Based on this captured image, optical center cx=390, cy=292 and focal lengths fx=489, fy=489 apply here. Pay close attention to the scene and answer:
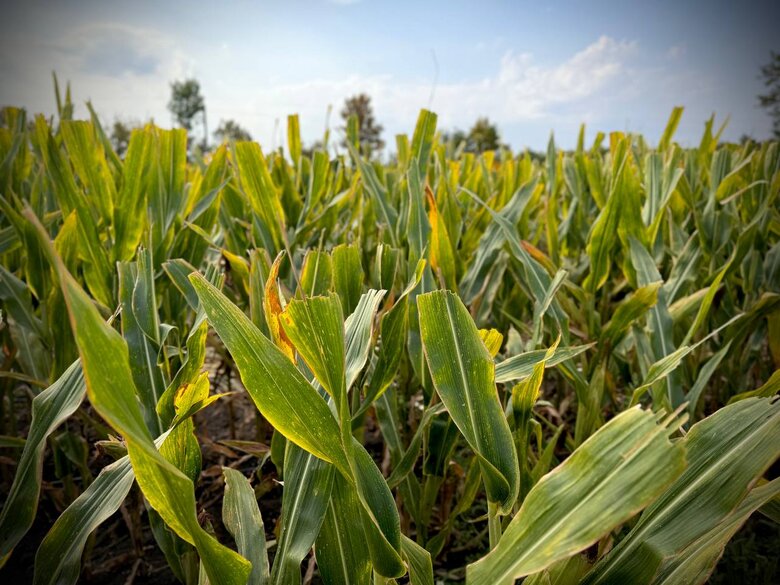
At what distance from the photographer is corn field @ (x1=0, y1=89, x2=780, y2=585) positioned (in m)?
0.37

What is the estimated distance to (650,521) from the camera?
419 mm

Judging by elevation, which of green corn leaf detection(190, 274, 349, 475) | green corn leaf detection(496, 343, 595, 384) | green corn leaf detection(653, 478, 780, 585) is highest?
green corn leaf detection(190, 274, 349, 475)

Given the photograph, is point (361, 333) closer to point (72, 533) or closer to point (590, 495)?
point (590, 495)

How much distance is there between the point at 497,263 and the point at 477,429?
73cm

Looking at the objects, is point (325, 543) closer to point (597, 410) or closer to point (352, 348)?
point (352, 348)

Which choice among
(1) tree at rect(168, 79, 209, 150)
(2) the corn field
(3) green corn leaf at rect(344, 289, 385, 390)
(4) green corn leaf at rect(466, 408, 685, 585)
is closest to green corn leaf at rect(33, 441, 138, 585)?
(2) the corn field

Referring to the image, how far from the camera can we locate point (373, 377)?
2.06 feet

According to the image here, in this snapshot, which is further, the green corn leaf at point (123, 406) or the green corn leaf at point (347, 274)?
the green corn leaf at point (347, 274)

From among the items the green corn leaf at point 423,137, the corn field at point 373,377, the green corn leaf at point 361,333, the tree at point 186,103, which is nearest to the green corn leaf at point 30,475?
the corn field at point 373,377

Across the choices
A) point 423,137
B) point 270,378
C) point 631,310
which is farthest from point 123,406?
point 423,137

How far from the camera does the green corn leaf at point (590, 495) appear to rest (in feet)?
1.00

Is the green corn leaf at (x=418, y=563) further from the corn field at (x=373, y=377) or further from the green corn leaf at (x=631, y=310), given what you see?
the green corn leaf at (x=631, y=310)

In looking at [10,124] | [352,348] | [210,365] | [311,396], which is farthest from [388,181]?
[311,396]

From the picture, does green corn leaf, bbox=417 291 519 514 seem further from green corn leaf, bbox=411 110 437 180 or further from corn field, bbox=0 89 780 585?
green corn leaf, bbox=411 110 437 180
